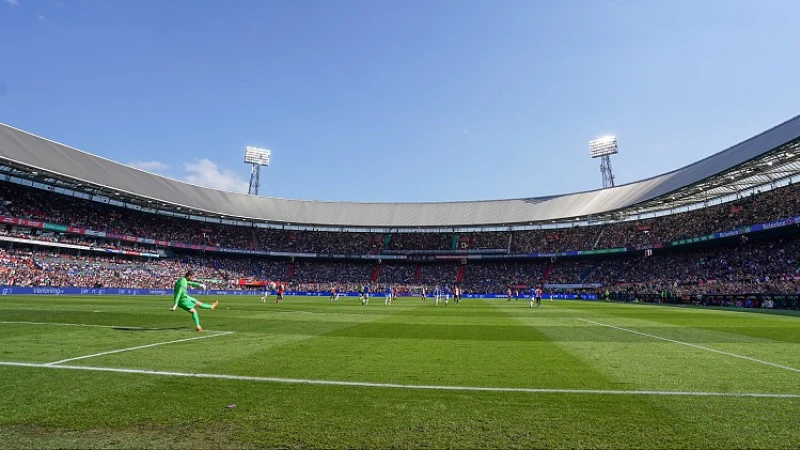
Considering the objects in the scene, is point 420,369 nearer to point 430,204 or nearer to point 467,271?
point 467,271

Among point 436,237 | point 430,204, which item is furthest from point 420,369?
point 430,204

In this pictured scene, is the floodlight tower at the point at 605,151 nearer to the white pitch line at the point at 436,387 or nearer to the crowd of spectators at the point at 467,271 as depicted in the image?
the crowd of spectators at the point at 467,271

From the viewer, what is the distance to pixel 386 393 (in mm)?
5320

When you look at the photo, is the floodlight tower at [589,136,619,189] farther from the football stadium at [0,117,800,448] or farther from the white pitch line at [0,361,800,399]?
the white pitch line at [0,361,800,399]

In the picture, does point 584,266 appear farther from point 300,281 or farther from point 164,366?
point 164,366

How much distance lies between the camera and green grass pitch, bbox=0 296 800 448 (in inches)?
151

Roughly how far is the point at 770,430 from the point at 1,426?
24.5ft

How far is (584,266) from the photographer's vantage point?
198 ft

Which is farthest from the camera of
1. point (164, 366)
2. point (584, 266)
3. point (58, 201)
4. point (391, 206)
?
point (391, 206)

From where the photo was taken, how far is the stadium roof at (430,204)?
36.8 meters

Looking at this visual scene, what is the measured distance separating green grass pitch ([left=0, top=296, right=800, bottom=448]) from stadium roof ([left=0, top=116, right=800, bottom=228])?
3426cm

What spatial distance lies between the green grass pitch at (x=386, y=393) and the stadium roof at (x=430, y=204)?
34264 millimetres

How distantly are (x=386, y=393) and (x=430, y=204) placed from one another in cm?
7004

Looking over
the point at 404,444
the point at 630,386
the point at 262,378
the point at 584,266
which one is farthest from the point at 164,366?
the point at 584,266
